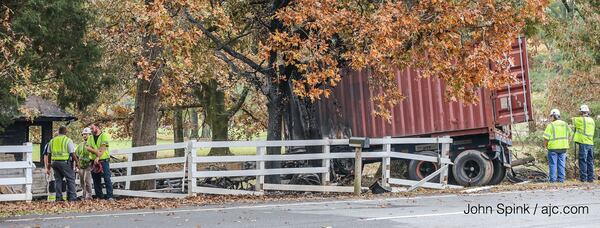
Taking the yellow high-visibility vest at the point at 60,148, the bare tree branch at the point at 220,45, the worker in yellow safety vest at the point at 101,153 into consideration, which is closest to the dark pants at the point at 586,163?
the bare tree branch at the point at 220,45

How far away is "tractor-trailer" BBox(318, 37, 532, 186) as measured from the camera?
21.1 metres

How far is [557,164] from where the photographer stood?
18.8 meters

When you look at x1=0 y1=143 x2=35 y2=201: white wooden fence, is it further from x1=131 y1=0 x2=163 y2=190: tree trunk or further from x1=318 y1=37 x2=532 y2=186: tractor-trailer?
x1=318 y1=37 x2=532 y2=186: tractor-trailer

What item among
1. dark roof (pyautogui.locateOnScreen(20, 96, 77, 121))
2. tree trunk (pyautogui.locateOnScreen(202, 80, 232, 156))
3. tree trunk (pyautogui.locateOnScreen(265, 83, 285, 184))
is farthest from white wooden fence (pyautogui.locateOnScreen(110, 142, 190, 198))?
tree trunk (pyautogui.locateOnScreen(202, 80, 232, 156))

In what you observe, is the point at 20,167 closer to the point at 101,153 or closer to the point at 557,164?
the point at 101,153

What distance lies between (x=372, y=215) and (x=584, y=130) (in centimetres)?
919

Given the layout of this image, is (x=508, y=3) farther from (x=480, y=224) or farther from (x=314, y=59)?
(x=480, y=224)

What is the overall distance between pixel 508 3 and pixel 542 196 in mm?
4720

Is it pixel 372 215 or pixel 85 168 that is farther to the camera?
pixel 85 168

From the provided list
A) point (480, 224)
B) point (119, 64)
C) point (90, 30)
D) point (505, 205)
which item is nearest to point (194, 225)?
point (480, 224)

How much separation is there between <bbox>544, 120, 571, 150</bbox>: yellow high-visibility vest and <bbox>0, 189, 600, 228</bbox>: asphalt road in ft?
14.6

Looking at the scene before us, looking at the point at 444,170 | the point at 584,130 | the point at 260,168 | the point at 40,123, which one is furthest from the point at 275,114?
the point at 40,123

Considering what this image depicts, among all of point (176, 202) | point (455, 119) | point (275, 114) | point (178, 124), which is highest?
point (178, 124)

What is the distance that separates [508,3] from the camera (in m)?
17.7
